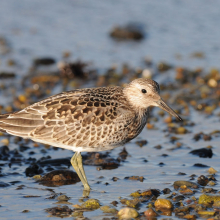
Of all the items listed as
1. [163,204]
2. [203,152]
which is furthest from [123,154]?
[163,204]

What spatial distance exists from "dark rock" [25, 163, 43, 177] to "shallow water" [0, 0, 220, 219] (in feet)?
0.35

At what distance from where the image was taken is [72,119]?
861 centimetres

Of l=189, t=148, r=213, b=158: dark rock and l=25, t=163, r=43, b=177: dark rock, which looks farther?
l=189, t=148, r=213, b=158: dark rock

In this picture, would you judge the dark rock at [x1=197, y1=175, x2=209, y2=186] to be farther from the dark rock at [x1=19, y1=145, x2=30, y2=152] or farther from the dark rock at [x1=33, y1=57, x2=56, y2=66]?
the dark rock at [x1=33, y1=57, x2=56, y2=66]

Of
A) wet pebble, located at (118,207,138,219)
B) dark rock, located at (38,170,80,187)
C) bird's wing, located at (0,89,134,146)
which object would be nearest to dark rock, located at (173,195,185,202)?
wet pebble, located at (118,207,138,219)

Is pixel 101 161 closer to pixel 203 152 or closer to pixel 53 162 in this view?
pixel 53 162

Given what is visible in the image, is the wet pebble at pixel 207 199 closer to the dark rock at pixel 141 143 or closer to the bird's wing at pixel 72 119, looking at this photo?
the bird's wing at pixel 72 119

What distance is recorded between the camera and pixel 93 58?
16734 mm

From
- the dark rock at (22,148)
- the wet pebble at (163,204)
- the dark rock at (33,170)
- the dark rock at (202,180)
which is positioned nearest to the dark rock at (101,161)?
the dark rock at (33,170)

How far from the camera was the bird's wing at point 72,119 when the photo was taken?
858 cm

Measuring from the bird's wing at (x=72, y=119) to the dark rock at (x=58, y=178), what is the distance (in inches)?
27.2

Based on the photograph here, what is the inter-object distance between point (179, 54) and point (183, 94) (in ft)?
11.9

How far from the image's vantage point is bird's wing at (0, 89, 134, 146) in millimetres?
8578

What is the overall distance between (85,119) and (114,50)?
371 inches
